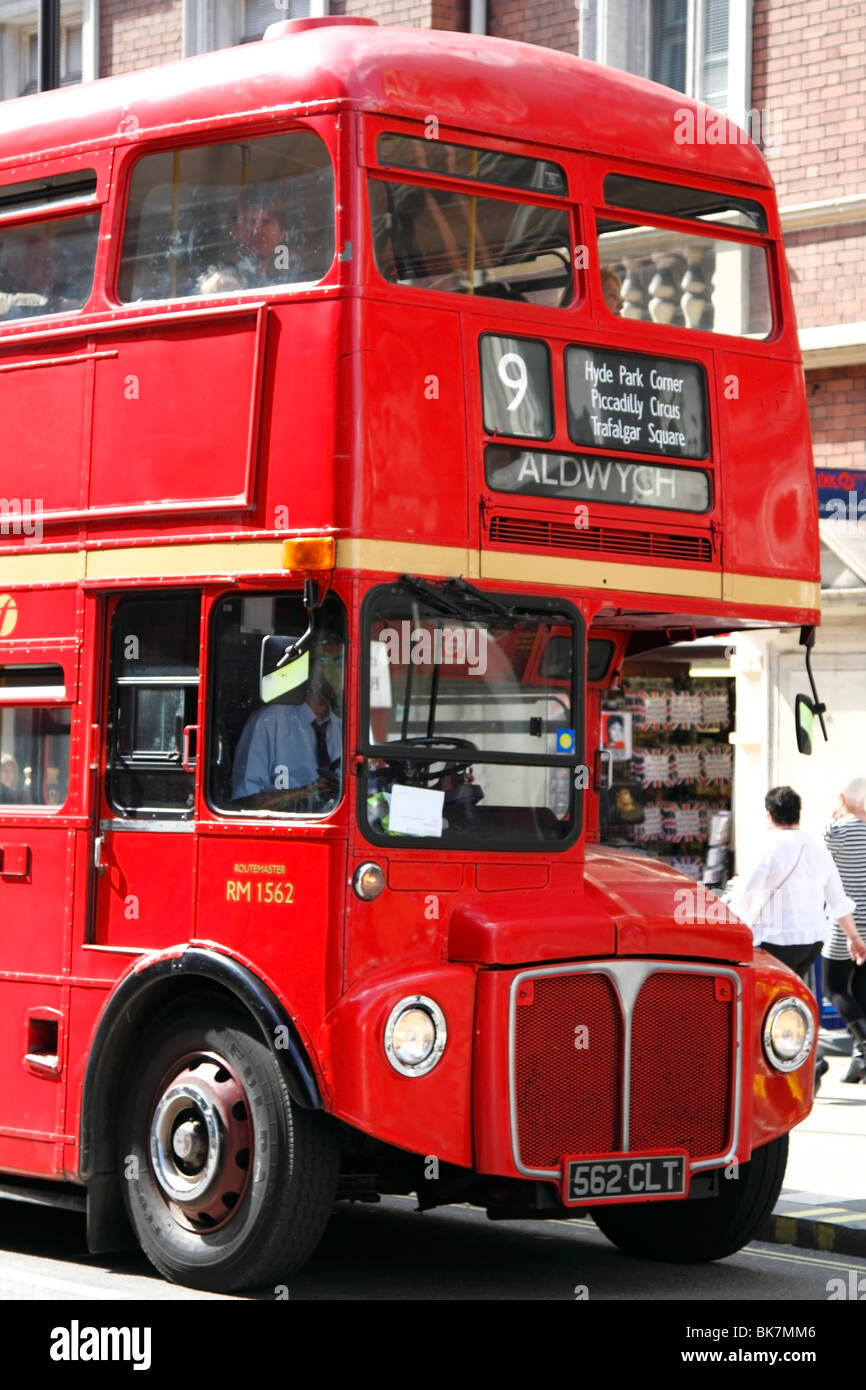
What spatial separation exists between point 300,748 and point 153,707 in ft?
2.79

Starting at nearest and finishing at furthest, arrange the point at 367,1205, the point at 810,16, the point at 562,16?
the point at 367,1205 → the point at 810,16 → the point at 562,16

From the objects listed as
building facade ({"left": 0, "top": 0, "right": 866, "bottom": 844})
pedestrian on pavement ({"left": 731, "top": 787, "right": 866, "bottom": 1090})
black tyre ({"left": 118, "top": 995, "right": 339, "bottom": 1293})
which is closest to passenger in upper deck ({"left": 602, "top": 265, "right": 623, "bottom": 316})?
black tyre ({"left": 118, "top": 995, "right": 339, "bottom": 1293})

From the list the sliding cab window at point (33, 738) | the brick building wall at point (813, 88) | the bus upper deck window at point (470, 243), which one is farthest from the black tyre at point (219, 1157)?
the brick building wall at point (813, 88)

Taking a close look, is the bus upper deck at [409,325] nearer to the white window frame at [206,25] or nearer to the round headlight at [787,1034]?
the round headlight at [787,1034]

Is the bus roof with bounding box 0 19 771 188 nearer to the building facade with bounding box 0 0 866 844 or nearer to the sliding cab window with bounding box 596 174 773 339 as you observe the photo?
the sliding cab window with bounding box 596 174 773 339

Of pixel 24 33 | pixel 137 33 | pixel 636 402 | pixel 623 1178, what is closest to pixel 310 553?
pixel 636 402

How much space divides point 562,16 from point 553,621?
463 inches

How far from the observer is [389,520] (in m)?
8.28

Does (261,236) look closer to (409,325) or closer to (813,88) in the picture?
(409,325)

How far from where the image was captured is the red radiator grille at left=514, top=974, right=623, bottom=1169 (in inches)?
326

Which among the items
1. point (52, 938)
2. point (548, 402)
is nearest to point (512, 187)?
point (548, 402)

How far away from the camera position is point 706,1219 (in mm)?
9375

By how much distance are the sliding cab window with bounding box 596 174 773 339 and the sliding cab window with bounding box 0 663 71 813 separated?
2672 mm
